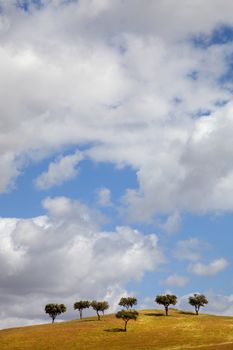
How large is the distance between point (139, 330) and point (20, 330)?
3403cm

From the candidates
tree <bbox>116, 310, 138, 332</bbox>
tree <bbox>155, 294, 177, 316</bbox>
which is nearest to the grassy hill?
tree <bbox>116, 310, 138, 332</bbox>

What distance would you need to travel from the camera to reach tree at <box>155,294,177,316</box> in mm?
169750

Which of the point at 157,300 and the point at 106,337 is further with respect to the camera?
the point at 157,300

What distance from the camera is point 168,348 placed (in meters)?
112

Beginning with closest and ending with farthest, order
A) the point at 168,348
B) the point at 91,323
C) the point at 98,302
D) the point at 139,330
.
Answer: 1. the point at 168,348
2. the point at 139,330
3. the point at 91,323
4. the point at 98,302

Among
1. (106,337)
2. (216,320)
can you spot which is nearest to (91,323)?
(106,337)

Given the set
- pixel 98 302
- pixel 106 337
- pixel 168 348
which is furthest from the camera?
pixel 98 302

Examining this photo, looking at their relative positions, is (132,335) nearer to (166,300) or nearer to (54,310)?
(166,300)

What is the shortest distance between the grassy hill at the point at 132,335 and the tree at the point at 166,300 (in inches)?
460

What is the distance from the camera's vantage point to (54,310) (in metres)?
178

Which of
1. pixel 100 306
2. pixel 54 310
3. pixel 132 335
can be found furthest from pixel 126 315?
pixel 54 310

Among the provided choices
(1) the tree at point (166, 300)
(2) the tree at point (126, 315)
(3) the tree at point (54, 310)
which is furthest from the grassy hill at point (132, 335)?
(3) the tree at point (54, 310)

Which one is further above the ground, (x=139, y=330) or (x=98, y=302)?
(x=98, y=302)

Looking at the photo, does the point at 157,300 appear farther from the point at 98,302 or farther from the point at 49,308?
the point at 49,308
